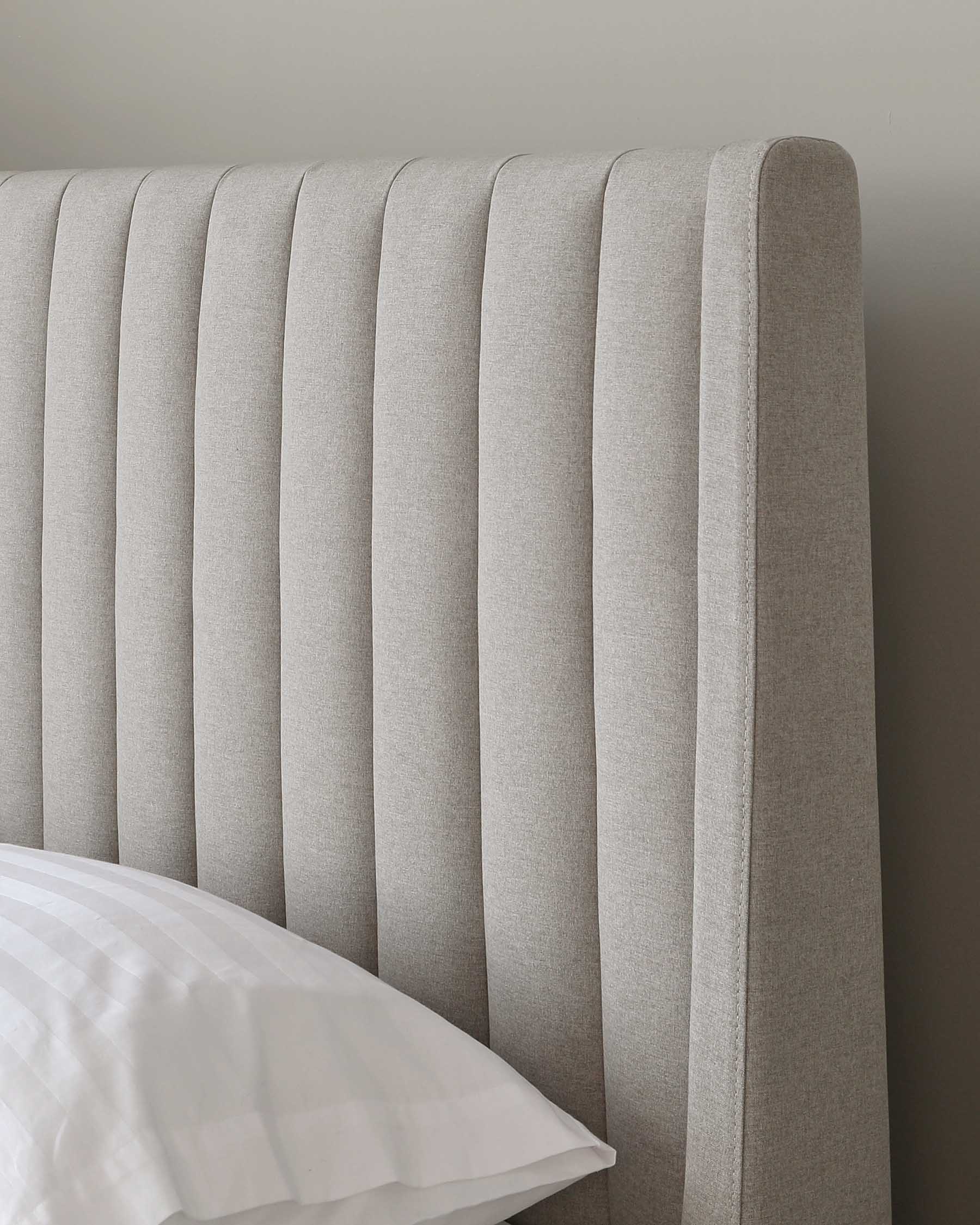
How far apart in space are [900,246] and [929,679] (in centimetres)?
35

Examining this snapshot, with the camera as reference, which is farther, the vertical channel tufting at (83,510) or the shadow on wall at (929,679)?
the vertical channel tufting at (83,510)

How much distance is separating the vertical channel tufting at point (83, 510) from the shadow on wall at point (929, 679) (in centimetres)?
68

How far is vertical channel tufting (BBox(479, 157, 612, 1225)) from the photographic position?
0.84 meters

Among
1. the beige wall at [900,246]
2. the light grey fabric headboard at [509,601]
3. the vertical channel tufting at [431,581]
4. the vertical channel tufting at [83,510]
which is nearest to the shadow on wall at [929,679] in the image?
the beige wall at [900,246]

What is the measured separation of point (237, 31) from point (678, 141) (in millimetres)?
554

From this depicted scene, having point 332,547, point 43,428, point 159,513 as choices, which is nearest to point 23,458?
point 43,428

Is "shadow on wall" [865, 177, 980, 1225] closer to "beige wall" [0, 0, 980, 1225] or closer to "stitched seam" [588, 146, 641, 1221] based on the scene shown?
"beige wall" [0, 0, 980, 1225]

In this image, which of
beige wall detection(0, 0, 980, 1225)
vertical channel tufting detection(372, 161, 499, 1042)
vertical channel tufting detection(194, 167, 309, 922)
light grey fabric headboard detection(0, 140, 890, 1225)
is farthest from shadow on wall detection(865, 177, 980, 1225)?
vertical channel tufting detection(194, 167, 309, 922)

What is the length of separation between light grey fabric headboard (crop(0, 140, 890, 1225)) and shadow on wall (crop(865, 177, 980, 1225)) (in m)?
0.20

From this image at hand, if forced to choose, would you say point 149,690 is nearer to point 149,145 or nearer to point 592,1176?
point 592,1176

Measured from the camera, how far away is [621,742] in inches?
32.3

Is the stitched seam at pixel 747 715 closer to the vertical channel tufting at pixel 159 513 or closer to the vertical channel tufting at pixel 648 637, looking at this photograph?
the vertical channel tufting at pixel 648 637

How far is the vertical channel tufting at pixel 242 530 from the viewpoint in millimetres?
1001

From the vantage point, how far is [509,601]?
0.87 meters
